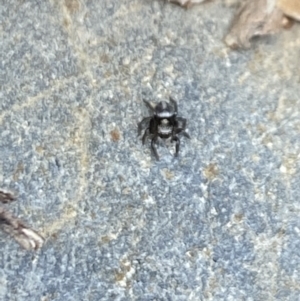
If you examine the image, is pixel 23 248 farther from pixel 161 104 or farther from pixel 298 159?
pixel 298 159

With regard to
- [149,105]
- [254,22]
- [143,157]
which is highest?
[254,22]

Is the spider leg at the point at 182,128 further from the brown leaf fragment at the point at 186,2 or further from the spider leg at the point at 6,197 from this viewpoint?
the spider leg at the point at 6,197

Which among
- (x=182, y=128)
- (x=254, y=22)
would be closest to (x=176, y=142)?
(x=182, y=128)

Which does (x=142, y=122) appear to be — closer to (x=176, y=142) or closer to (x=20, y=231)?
(x=176, y=142)

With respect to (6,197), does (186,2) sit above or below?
above

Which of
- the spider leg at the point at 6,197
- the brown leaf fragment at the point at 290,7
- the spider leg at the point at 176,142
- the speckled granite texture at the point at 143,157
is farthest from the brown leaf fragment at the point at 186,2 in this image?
the spider leg at the point at 6,197

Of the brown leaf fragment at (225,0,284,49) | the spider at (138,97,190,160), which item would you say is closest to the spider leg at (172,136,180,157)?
the spider at (138,97,190,160)

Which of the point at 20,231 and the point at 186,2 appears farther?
the point at 186,2
